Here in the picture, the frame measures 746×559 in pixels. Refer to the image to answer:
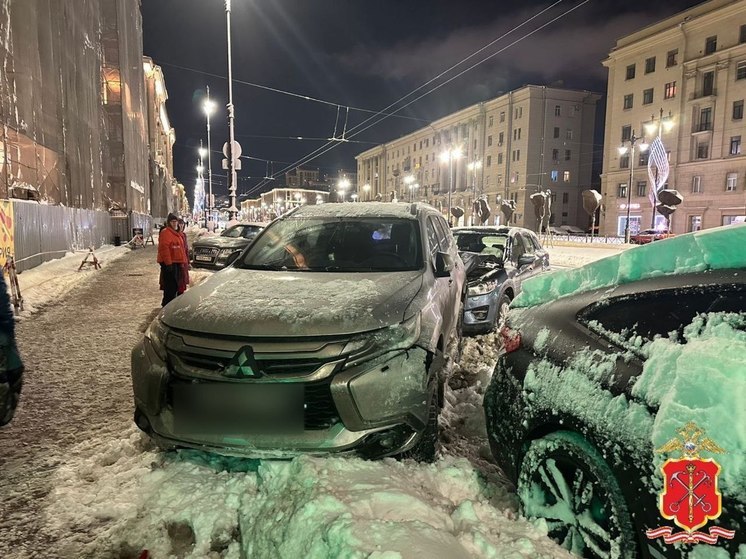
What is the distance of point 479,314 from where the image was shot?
7.05 metres

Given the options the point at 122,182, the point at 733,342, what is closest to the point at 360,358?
the point at 733,342

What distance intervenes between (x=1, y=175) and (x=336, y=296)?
15.8m

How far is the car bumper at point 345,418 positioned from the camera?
2.71 metres

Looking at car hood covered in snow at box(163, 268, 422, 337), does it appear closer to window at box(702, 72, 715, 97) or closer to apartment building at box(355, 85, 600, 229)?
window at box(702, 72, 715, 97)

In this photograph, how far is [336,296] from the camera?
3.29 metres

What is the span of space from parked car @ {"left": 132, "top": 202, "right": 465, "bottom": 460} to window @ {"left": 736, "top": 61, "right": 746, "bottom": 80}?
2148 inches

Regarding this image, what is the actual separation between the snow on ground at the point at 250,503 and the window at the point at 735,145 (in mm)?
53386

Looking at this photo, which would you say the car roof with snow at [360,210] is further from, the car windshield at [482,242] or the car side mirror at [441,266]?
the car windshield at [482,242]

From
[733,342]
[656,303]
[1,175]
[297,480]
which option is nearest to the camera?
[733,342]

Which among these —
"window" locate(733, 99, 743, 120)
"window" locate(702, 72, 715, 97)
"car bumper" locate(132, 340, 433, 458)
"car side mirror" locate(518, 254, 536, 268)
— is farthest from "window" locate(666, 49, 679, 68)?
"car bumper" locate(132, 340, 433, 458)

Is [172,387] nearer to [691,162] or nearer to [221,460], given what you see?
[221,460]

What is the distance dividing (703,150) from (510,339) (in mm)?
55682

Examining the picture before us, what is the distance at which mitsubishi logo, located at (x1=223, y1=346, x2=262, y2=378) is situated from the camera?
8.98ft

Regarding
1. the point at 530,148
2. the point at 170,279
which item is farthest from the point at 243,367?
the point at 530,148
